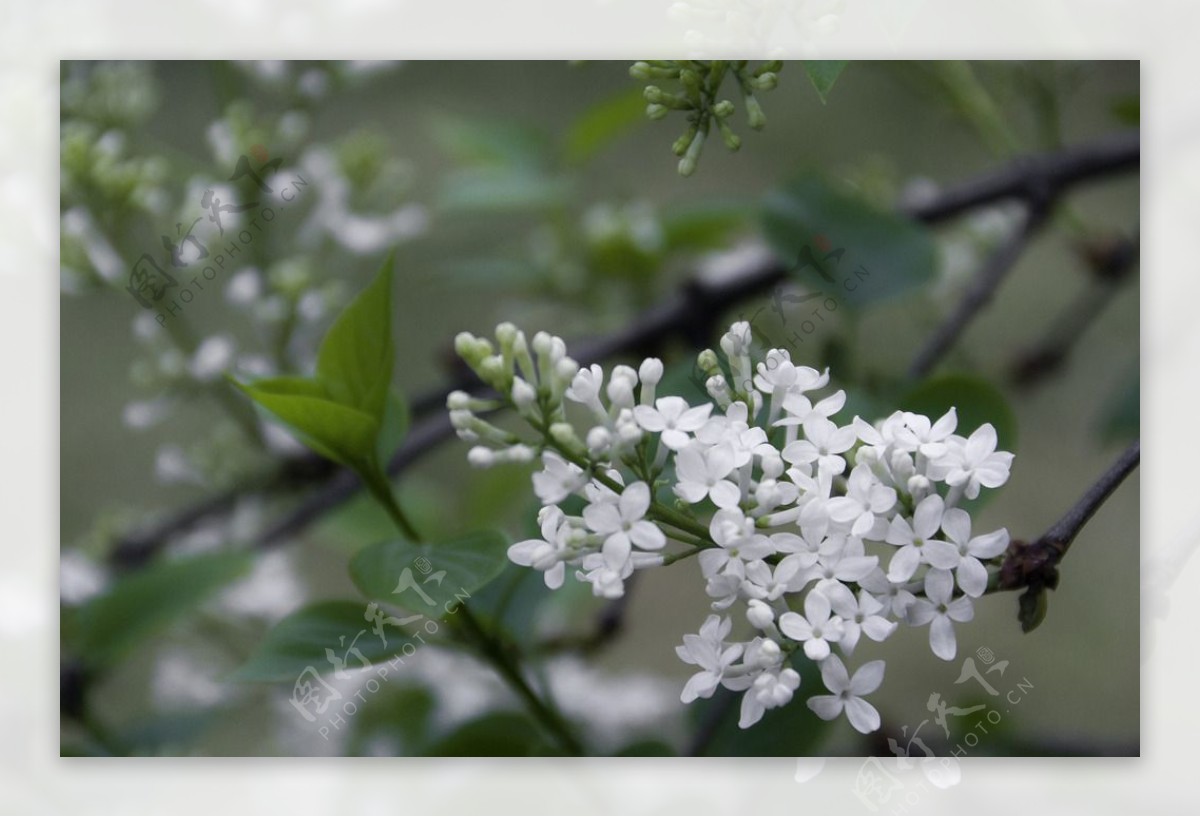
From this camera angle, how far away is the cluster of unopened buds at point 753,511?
Answer: 638mm

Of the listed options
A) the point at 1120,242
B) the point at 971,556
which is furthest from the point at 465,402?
the point at 1120,242

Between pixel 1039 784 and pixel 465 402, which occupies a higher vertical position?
pixel 465 402

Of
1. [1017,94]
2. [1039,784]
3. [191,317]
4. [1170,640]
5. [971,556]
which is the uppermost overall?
[1017,94]

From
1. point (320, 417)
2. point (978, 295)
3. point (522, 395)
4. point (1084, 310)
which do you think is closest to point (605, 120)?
point (978, 295)

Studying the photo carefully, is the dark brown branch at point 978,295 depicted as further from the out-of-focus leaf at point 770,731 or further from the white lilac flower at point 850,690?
the white lilac flower at point 850,690

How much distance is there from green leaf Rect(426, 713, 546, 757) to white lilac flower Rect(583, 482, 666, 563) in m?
0.45

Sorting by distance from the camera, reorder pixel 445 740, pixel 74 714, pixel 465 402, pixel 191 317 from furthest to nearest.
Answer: pixel 191 317, pixel 74 714, pixel 445 740, pixel 465 402

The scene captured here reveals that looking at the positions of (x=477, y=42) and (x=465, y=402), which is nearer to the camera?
(x=465, y=402)

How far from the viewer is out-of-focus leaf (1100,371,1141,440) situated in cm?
126

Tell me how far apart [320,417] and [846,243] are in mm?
638

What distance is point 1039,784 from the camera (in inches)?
45.7

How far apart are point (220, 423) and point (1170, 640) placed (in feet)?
3.71

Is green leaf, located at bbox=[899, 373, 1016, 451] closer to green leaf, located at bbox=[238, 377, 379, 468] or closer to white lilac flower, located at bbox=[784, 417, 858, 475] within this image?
white lilac flower, located at bbox=[784, 417, 858, 475]

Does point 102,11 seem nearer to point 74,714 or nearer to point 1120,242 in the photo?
point 74,714
